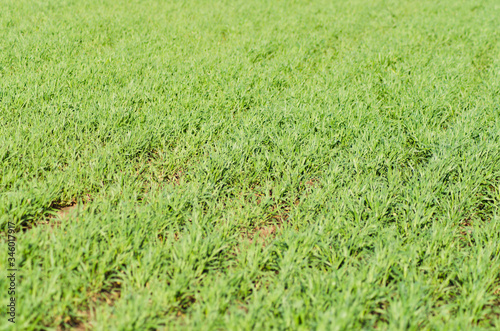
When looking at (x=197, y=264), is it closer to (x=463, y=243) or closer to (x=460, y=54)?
(x=463, y=243)

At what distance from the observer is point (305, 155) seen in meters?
3.34

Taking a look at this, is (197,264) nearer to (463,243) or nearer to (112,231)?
(112,231)

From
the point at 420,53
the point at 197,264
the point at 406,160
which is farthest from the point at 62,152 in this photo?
the point at 420,53

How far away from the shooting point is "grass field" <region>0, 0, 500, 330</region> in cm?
201

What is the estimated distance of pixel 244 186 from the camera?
9.94 feet

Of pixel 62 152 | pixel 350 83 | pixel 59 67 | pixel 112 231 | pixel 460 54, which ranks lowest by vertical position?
pixel 460 54

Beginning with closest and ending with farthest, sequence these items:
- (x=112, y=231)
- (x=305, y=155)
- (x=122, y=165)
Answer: (x=112, y=231)
(x=122, y=165)
(x=305, y=155)

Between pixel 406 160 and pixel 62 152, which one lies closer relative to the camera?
pixel 62 152

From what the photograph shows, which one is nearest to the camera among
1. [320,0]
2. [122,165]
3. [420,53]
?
[122,165]

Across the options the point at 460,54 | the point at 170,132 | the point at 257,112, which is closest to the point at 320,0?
the point at 460,54

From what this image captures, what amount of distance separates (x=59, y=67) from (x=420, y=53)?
5.53 meters

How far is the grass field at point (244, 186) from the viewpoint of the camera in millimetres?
2012

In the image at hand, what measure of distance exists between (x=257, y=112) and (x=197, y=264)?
2.23 metres

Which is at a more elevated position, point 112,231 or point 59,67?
point 59,67
